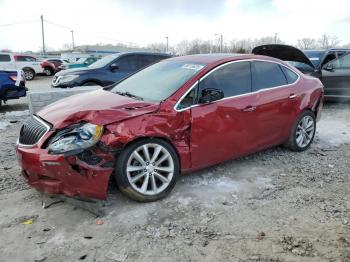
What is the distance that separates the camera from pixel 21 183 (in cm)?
460

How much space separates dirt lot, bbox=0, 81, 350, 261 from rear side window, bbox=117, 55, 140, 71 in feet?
Answer: 19.4

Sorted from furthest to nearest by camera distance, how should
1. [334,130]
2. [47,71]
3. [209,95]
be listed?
[47,71] → [334,130] → [209,95]

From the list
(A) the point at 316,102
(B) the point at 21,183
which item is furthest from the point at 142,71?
(A) the point at 316,102

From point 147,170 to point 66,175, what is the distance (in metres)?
0.85

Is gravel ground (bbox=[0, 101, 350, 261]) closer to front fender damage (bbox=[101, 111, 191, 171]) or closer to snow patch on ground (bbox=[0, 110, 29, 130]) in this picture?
front fender damage (bbox=[101, 111, 191, 171])

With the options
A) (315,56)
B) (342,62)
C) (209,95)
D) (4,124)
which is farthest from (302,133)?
(4,124)

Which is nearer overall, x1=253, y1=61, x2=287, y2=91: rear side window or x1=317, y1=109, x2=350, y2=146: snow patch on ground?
x1=253, y1=61, x2=287, y2=91: rear side window

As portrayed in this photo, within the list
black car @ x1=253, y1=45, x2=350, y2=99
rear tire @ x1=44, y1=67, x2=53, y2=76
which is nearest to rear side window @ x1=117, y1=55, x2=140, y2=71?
black car @ x1=253, y1=45, x2=350, y2=99

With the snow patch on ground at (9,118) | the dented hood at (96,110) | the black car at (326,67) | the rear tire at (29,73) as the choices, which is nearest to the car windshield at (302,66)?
the black car at (326,67)

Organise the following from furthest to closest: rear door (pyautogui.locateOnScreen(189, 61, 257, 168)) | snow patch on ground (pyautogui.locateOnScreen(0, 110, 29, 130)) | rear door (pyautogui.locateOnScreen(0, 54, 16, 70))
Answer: rear door (pyautogui.locateOnScreen(0, 54, 16, 70)), snow patch on ground (pyautogui.locateOnScreen(0, 110, 29, 130)), rear door (pyautogui.locateOnScreen(189, 61, 257, 168))

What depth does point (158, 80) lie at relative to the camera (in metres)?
4.71

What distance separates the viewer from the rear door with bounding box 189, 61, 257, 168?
425cm

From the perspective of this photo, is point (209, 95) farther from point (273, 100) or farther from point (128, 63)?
point (128, 63)

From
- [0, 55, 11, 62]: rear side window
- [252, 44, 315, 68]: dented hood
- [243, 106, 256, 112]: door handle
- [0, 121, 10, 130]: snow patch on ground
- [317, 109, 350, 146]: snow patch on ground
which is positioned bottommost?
[317, 109, 350, 146]: snow patch on ground
